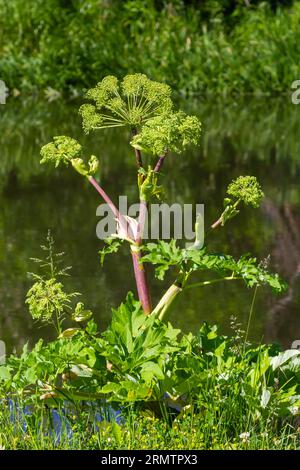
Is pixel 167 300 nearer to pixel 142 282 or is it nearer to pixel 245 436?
pixel 142 282

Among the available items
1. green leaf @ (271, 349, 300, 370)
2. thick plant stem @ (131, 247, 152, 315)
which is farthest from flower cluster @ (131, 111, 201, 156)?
green leaf @ (271, 349, 300, 370)

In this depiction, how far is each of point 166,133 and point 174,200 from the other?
5.61 meters

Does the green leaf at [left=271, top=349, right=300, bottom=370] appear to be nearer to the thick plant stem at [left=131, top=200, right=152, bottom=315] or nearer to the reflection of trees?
the thick plant stem at [left=131, top=200, right=152, bottom=315]

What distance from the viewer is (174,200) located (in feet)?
33.0

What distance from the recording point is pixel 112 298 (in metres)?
7.29

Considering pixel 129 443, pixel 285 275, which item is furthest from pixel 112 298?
pixel 129 443

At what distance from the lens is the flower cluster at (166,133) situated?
14.6 ft

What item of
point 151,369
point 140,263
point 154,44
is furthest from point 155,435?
point 154,44

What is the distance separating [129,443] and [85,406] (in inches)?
19.8

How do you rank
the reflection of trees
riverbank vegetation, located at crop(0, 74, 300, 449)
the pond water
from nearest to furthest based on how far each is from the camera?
riverbank vegetation, located at crop(0, 74, 300, 449) < the reflection of trees < the pond water

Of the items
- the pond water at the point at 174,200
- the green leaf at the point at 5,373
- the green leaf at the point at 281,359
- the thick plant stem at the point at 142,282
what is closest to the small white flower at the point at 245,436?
the green leaf at the point at 281,359

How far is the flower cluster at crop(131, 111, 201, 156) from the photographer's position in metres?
4.46

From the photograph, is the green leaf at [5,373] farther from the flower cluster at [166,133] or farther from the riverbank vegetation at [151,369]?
the flower cluster at [166,133]

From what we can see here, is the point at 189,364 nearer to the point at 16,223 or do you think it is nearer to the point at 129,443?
the point at 129,443
